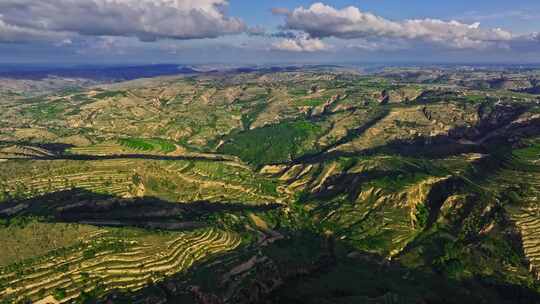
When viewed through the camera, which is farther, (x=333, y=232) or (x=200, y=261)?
(x=333, y=232)

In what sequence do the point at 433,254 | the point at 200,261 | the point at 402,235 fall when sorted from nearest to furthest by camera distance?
the point at 200,261
the point at 433,254
the point at 402,235

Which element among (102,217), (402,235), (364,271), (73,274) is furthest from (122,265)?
(402,235)

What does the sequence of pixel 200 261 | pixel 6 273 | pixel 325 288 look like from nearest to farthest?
pixel 6 273 → pixel 325 288 → pixel 200 261

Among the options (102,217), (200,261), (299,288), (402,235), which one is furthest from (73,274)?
(402,235)

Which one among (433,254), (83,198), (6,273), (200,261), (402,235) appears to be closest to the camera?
(6,273)

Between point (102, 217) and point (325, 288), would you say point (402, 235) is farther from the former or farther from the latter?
point (102, 217)

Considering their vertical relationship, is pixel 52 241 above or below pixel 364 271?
above

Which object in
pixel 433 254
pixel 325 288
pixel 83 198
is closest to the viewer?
pixel 325 288

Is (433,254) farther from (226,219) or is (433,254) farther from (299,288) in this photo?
(226,219)

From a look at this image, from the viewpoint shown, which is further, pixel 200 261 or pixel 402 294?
pixel 200 261
